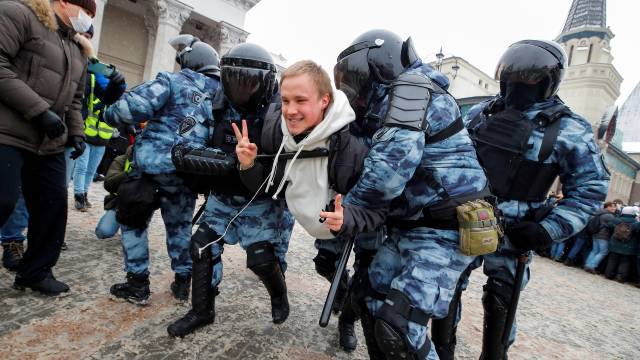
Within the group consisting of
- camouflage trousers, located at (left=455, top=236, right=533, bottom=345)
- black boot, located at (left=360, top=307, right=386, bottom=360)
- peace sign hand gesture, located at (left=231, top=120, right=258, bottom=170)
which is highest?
peace sign hand gesture, located at (left=231, top=120, right=258, bottom=170)

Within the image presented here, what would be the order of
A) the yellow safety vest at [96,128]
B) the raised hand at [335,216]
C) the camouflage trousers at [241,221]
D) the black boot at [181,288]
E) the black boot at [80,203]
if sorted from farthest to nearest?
the black boot at [80,203]
the yellow safety vest at [96,128]
the black boot at [181,288]
the camouflage trousers at [241,221]
the raised hand at [335,216]

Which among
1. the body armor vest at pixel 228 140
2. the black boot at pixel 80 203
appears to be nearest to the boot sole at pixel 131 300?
the body armor vest at pixel 228 140

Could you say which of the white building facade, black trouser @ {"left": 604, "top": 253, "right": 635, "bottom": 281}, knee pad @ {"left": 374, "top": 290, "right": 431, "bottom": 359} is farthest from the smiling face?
the white building facade

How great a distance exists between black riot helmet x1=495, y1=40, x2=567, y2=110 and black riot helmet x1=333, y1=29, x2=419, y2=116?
77 centimetres

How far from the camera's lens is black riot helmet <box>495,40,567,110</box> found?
2299 millimetres

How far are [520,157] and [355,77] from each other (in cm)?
117

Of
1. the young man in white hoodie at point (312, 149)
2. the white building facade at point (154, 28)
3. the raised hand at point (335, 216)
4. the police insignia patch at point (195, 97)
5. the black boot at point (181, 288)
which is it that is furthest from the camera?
the white building facade at point (154, 28)

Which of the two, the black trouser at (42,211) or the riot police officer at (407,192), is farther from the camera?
the black trouser at (42,211)

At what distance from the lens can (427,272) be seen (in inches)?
67.1

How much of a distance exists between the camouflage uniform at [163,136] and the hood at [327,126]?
3.03 feet

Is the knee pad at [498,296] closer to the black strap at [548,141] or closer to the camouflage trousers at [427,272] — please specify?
the camouflage trousers at [427,272]

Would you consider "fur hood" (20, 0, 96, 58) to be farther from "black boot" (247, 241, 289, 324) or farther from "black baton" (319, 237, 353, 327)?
"black baton" (319, 237, 353, 327)

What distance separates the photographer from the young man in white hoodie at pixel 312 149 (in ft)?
5.72

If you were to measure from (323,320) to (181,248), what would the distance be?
1615mm
